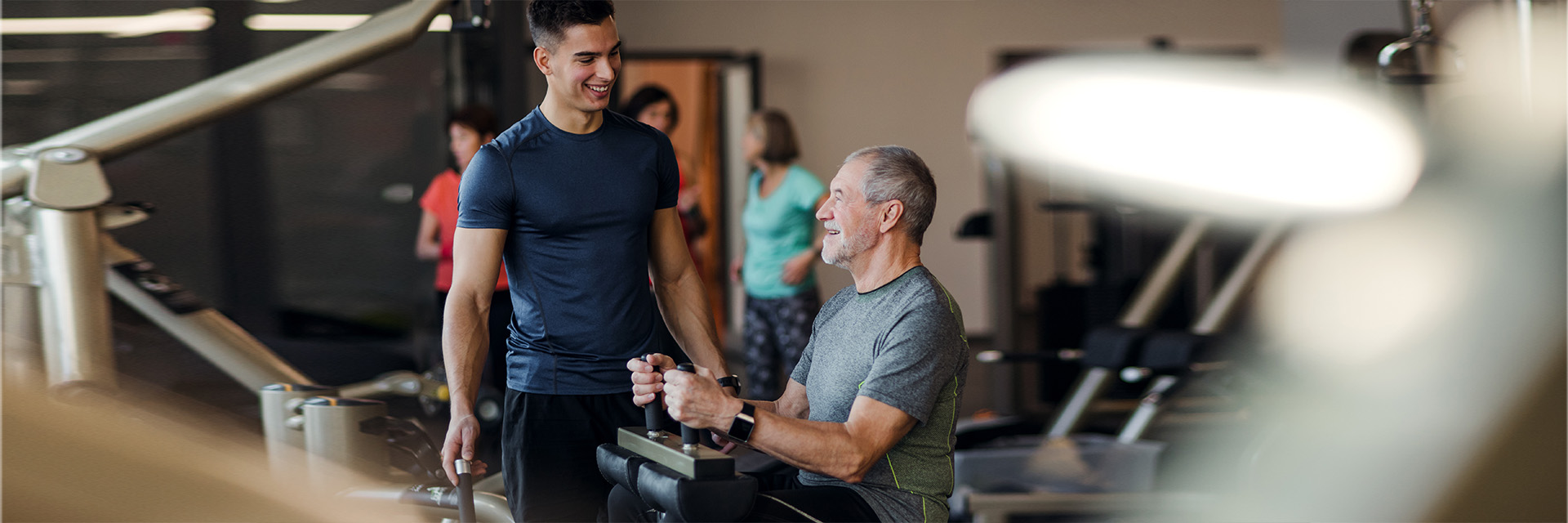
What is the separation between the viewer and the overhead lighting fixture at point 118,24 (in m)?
3.55

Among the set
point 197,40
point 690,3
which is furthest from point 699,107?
point 197,40

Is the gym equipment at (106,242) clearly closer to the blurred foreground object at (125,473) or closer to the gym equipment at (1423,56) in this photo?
the blurred foreground object at (125,473)

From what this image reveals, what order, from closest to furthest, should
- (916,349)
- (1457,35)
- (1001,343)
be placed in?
(916,349) < (1457,35) < (1001,343)

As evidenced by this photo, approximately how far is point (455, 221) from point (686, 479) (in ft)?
6.45

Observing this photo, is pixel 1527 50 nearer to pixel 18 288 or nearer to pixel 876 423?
pixel 876 423

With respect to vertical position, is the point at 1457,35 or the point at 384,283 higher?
the point at 1457,35

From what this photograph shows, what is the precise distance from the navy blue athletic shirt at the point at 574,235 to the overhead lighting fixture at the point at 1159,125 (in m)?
2.52

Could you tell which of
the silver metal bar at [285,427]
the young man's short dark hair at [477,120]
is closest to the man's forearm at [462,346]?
the silver metal bar at [285,427]

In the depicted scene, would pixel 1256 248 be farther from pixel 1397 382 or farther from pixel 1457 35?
pixel 1397 382

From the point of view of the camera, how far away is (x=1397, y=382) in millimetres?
2193

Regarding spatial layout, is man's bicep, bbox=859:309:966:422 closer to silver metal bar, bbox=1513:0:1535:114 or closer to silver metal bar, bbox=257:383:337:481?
silver metal bar, bbox=257:383:337:481

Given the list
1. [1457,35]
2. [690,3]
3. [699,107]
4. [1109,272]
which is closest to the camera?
[1457,35]

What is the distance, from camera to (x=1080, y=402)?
3355mm

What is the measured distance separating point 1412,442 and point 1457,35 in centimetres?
131
